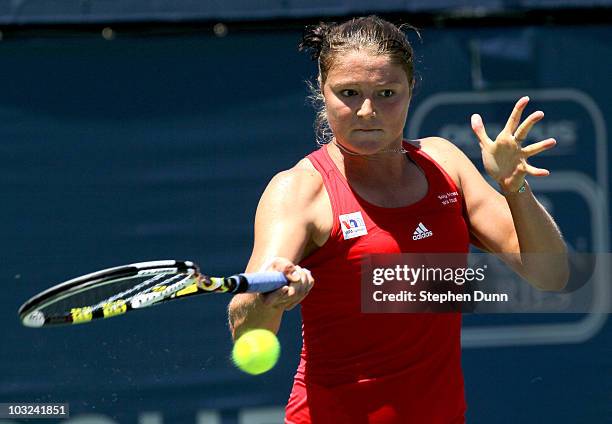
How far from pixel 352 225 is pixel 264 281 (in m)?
0.40

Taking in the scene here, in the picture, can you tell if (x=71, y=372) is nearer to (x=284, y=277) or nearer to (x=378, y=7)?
(x=378, y=7)

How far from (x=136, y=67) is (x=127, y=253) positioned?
809 millimetres

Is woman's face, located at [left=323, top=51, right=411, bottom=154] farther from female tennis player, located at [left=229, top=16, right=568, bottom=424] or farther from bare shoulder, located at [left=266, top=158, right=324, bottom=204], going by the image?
bare shoulder, located at [left=266, top=158, right=324, bottom=204]

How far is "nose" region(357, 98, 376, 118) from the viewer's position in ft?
8.58

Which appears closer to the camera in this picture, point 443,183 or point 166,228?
point 443,183

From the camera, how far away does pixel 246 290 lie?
2.35m

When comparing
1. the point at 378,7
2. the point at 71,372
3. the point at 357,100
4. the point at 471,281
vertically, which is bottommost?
the point at 71,372

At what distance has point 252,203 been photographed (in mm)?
4508

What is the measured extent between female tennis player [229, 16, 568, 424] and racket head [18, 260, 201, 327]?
16 cm

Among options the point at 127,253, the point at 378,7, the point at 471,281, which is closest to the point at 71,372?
the point at 127,253

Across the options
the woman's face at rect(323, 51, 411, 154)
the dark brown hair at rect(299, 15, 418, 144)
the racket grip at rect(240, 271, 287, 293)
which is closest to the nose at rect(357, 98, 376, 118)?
the woman's face at rect(323, 51, 411, 154)

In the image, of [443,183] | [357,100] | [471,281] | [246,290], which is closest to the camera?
[246,290]

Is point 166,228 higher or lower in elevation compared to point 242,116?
lower

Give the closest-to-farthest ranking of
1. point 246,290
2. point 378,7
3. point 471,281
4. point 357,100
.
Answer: point 246,290, point 357,100, point 471,281, point 378,7
